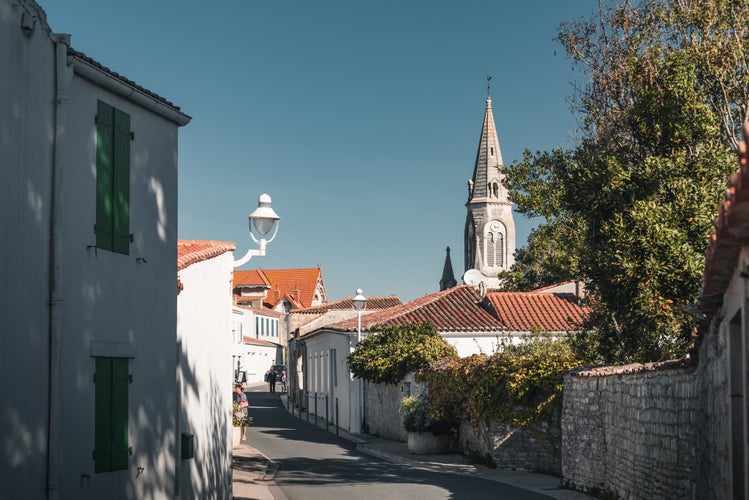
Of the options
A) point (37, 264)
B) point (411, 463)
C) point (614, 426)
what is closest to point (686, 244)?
point (614, 426)

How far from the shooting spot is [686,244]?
13.9 metres

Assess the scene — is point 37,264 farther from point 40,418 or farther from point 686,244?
point 686,244

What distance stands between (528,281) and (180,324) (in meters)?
53.5

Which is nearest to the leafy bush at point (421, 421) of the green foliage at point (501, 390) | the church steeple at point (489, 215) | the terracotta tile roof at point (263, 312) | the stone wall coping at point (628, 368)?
the green foliage at point (501, 390)

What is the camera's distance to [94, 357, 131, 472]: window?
10.3 m

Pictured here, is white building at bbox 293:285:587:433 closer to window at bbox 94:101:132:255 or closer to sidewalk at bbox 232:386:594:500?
sidewalk at bbox 232:386:594:500

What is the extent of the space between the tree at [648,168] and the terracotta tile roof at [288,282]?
9968cm

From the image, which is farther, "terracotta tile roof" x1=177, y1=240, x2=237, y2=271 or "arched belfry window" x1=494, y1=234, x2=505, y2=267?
"arched belfry window" x1=494, y1=234, x2=505, y2=267

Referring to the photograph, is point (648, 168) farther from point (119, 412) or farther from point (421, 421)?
point (421, 421)

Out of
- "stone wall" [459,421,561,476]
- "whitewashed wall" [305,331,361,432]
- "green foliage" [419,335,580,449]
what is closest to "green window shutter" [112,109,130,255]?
"green foliage" [419,335,580,449]

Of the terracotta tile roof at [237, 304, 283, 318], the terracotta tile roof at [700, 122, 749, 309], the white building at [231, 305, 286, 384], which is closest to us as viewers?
the terracotta tile roof at [700, 122, 749, 309]

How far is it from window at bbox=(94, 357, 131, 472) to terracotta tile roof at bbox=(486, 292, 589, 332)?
26.6 meters

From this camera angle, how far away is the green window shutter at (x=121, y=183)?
10.8 metres

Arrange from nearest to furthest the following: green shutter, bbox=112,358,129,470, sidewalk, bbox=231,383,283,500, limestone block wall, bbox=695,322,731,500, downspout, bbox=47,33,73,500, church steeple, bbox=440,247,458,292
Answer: limestone block wall, bbox=695,322,731,500 → downspout, bbox=47,33,73,500 → green shutter, bbox=112,358,129,470 → sidewalk, bbox=231,383,283,500 → church steeple, bbox=440,247,458,292
